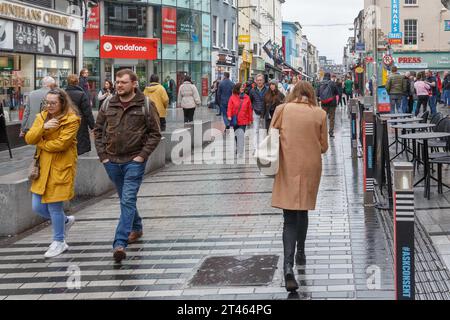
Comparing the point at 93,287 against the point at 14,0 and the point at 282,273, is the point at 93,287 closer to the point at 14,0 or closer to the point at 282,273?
the point at 282,273

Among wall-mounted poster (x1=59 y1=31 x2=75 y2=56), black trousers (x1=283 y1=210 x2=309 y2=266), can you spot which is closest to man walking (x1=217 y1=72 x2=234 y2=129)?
wall-mounted poster (x1=59 y1=31 x2=75 y2=56)

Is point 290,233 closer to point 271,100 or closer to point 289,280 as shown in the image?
point 289,280

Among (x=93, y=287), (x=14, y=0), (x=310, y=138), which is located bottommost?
(x=93, y=287)

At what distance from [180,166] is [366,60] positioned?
3871cm

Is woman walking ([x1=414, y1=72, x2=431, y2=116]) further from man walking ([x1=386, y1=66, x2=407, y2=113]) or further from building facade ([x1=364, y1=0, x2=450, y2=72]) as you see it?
building facade ([x1=364, y1=0, x2=450, y2=72])

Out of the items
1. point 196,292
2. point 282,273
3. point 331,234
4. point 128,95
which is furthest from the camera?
point 331,234

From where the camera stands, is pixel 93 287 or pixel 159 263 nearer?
pixel 93 287

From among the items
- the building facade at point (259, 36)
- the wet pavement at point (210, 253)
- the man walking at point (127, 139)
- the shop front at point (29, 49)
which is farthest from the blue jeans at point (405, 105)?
the building facade at point (259, 36)

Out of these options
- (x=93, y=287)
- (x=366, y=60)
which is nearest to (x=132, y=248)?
(x=93, y=287)

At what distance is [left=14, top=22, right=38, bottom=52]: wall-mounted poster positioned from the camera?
65.1 ft

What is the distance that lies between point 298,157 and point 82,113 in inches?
261

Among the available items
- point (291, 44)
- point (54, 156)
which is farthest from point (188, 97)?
point (291, 44)

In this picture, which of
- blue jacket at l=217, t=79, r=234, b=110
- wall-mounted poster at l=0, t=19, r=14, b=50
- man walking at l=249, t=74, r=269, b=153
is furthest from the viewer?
blue jacket at l=217, t=79, r=234, b=110

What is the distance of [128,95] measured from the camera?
25.5 ft
